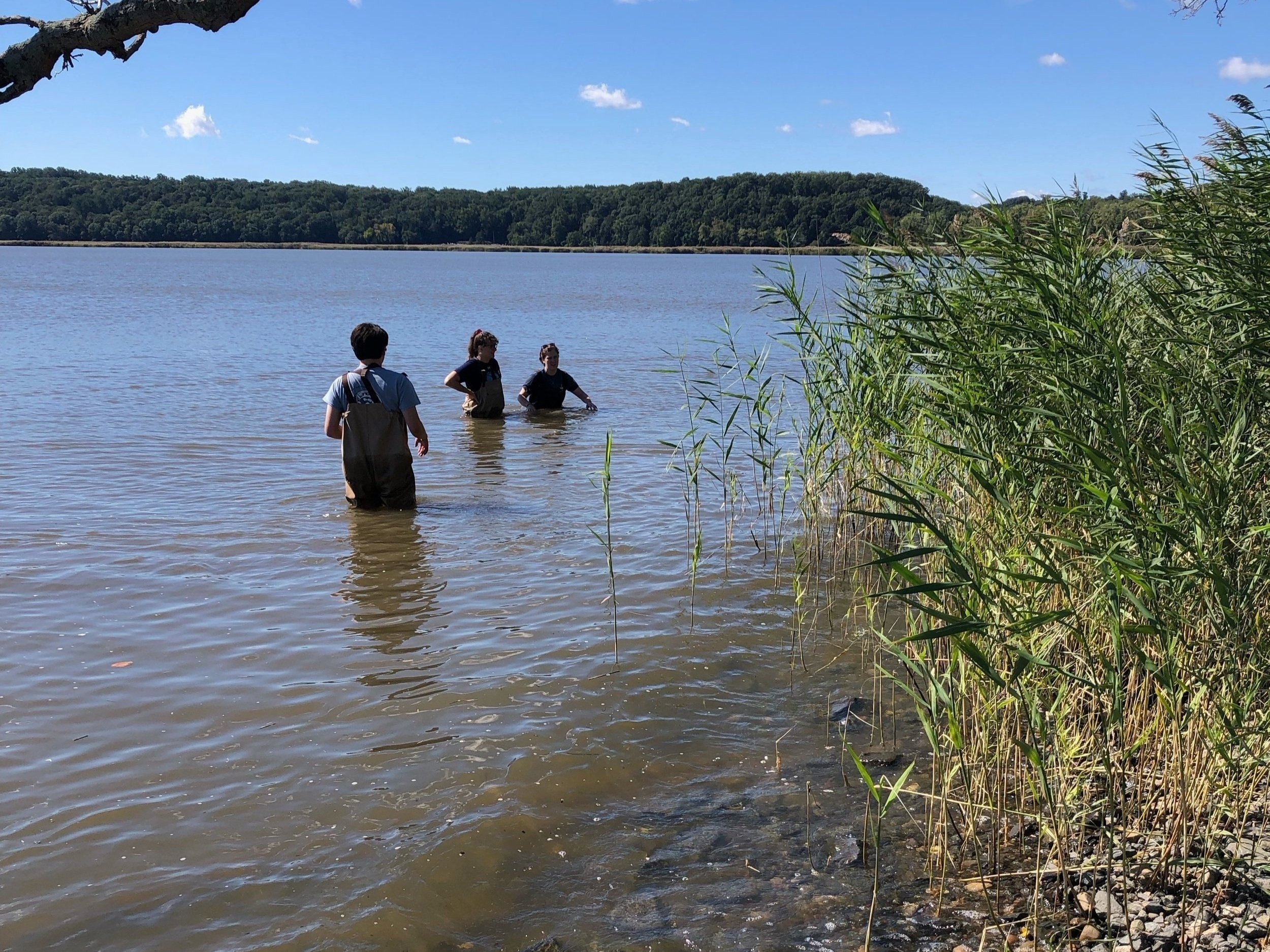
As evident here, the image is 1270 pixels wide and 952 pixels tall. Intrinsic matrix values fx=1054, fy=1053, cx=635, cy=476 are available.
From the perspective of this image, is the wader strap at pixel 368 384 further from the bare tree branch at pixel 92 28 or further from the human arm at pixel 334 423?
the bare tree branch at pixel 92 28

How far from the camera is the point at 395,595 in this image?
7.29 meters

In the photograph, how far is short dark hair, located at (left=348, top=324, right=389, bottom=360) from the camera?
27.9 feet

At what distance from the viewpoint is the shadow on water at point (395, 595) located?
587 centimetres

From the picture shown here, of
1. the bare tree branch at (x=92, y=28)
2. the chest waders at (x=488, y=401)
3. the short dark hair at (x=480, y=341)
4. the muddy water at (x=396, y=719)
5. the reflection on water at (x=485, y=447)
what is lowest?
the muddy water at (x=396, y=719)

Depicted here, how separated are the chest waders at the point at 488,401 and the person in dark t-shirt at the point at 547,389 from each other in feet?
1.64

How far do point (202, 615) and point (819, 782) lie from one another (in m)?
4.08

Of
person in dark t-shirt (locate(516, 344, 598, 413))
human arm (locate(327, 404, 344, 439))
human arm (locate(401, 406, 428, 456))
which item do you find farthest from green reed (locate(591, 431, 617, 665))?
person in dark t-shirt (locate(516, 344, 598, 413))

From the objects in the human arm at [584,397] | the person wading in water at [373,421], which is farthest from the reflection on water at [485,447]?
the person wading in water at [373,421]

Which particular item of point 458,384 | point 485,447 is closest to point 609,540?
point 485,447

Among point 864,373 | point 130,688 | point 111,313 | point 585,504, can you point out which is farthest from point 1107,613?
point 111,313

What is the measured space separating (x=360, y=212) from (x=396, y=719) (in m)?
139

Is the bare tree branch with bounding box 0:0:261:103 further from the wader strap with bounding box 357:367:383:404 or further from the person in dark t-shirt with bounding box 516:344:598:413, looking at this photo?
the person in dark t-shirt with bounding box 516:344:598:413

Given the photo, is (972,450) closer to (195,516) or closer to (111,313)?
(195,516)

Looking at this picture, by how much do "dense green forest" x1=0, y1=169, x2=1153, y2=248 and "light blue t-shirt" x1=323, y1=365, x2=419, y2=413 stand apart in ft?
285
